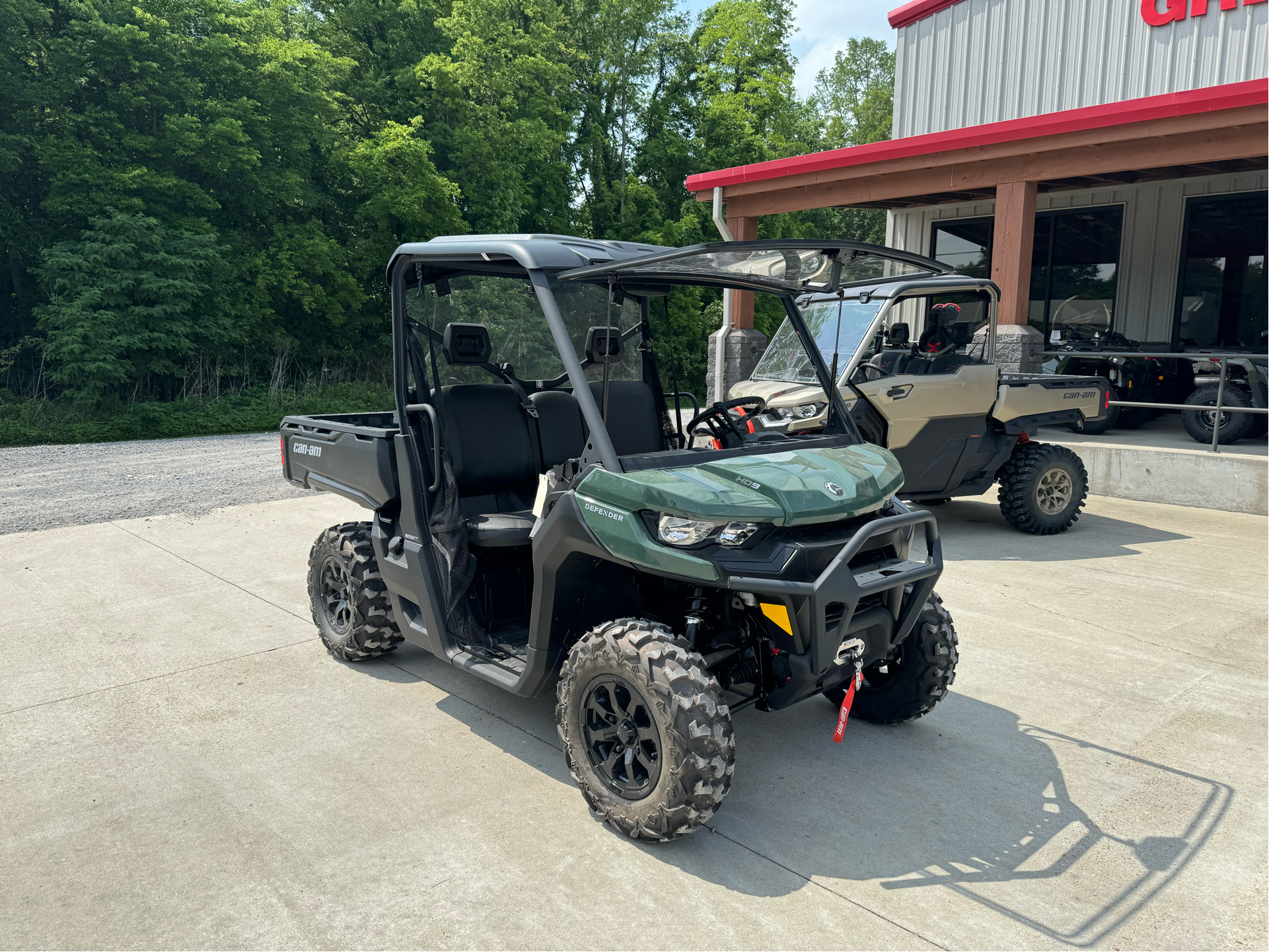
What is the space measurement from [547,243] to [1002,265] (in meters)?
8.67

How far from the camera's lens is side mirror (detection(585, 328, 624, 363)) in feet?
11.7

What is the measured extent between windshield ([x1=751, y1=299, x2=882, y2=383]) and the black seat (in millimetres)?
2899

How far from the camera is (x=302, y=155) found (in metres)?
21.9

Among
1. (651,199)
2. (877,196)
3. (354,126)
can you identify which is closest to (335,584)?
(877,196)

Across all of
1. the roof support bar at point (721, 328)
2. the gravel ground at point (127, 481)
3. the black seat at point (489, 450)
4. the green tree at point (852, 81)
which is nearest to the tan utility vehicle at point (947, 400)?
the black seat at point (489, 450)

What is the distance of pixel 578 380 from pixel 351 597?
79.9 inches

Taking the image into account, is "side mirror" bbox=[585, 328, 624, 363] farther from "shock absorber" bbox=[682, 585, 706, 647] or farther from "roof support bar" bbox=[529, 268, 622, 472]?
"shock absorber" bbox=[682, 585, 706, 647]

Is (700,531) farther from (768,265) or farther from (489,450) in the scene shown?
(489,450)

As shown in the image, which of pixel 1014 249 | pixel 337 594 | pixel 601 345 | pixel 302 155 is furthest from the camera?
pixel 302 155

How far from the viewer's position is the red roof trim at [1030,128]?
29.1 feet

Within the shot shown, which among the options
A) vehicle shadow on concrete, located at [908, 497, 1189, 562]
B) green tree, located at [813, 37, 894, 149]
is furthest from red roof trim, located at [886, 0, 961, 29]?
green tree, located at [813, 37, 894, 149]

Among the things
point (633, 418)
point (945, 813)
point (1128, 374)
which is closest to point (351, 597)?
point (633, 418)

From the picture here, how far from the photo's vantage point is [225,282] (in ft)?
63.6

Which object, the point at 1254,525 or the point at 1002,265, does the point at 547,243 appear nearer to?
the point at 1254,525
